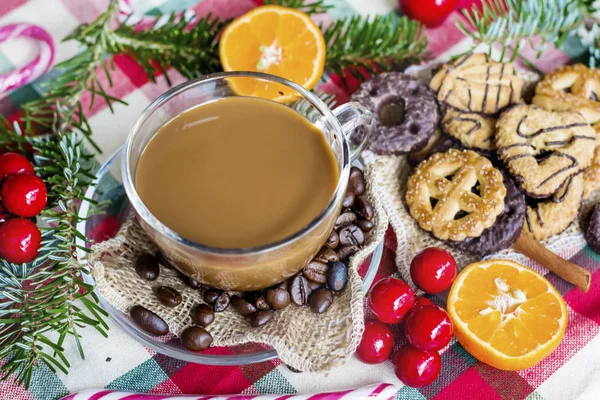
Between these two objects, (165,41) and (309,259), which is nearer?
(309,259)

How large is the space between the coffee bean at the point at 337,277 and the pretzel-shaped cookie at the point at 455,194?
0.40 meters

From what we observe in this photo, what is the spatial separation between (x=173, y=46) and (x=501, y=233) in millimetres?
1385

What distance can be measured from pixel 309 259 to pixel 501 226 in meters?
0.71

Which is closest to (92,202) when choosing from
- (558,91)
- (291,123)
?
(291,123)

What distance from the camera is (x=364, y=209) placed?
6.65 ft

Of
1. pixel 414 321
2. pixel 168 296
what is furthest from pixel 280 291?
pixel 414 321

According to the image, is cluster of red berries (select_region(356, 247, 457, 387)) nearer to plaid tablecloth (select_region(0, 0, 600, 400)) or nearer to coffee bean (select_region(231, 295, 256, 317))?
plaid tablecloth (select_region(0, 0, 600, 400))

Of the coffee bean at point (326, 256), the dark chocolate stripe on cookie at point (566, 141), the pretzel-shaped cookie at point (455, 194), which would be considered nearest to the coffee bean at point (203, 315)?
the coffee bean at point (326, 256)

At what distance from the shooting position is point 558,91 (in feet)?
7.80

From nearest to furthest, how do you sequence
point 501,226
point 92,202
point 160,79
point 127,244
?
point 92,202 → point 127,244 → point 501,226 → point 160,79

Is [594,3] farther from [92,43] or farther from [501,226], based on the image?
[92,43]

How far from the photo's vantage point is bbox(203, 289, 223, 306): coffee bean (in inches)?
76.7

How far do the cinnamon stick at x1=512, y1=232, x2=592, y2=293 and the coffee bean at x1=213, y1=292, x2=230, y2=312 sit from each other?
1.02 m

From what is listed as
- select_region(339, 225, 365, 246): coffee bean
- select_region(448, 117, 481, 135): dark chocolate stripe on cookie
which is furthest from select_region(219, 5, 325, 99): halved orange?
select_region(339, 225, 365, 246): coffee bean
